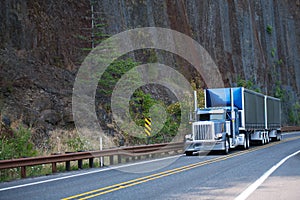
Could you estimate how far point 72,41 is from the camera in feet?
106

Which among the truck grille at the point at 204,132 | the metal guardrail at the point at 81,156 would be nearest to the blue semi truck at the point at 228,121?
the truck grille at the point at 204,132

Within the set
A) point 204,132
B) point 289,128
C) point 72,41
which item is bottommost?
point 289,128

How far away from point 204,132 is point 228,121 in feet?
6.70

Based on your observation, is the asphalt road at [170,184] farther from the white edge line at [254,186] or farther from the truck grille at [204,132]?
the truck grille at [204,132]

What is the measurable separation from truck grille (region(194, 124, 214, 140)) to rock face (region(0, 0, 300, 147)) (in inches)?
292

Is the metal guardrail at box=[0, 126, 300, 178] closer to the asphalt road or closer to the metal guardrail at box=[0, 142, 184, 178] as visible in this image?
the metal guardrail at box=[0, 142, 184, 178]

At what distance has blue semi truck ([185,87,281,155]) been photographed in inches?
924

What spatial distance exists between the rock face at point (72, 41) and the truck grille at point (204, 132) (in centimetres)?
743

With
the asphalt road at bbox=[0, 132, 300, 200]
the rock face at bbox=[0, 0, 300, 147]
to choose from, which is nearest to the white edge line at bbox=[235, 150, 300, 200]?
the asphalt road at bbox=[0, 132, 300, 200]

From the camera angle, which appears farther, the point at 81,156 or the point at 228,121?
the point at 228,121

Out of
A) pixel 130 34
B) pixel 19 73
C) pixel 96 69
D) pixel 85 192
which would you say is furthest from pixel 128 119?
pixel 85 192

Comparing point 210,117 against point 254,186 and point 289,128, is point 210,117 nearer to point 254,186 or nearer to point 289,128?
point 254,186

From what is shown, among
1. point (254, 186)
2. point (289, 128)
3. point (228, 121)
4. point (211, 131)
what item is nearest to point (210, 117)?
point (228, 121)

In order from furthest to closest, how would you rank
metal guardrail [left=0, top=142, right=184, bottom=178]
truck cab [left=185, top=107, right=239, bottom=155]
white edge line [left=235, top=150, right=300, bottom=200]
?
truck cab [left=185, top=107, right=239, bottom=155]
metal guardrail [left=0, top=142, right=184, bottom=178]
white edge line [left=235, top=150, right=300, bottom=200]
